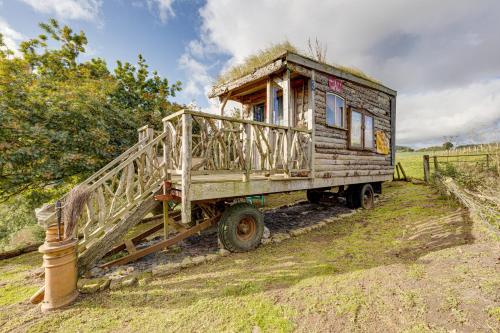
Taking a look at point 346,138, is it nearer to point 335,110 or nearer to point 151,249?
point 335,110

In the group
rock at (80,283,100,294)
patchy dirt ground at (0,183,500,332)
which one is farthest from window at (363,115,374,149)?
rock at (80,283,100,294)

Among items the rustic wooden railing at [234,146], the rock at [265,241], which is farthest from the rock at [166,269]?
the rock at [265,241]

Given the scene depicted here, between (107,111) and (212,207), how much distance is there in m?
5.44

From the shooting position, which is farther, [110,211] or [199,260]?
[199,260]

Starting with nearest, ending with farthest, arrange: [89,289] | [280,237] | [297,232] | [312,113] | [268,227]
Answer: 1. [89,289]
2. [280,237]
3. [297,232]
4. [312,113]
5. [268,227]

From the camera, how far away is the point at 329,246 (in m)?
5.04

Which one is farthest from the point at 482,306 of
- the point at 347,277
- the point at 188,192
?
the point at 188,192

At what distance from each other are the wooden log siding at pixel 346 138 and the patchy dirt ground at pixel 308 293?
278 cm

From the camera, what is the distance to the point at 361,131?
841 cm

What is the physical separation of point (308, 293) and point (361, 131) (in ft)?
22.9

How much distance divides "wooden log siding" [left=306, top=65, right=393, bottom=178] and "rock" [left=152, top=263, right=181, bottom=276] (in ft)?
14.5

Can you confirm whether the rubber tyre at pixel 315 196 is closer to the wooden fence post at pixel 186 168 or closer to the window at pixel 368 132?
the window at pixel 368 132

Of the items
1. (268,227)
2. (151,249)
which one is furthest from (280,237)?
(151,249)

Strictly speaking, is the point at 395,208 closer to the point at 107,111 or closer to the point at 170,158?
the point at 170,158
